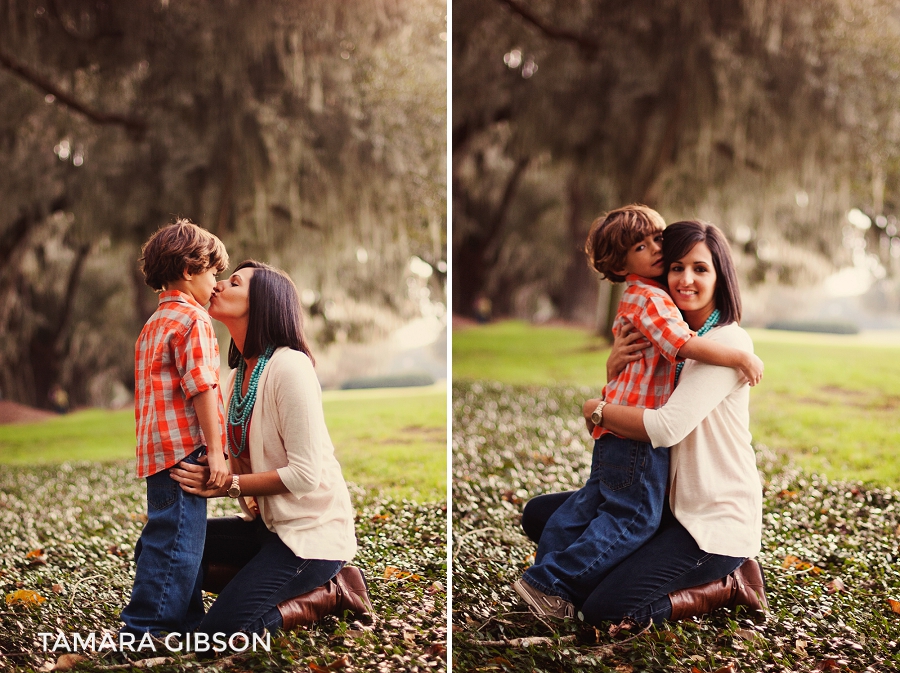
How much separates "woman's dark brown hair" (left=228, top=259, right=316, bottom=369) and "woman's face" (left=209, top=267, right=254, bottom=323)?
0.02 metres

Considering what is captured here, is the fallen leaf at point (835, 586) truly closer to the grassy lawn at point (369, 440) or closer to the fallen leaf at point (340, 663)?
the grassy lawn at point (369, 440)

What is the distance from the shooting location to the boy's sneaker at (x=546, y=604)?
2785 mm

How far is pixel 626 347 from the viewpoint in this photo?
2.81 m

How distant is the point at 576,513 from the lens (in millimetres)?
2875

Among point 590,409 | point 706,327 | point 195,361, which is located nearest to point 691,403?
point 706,327

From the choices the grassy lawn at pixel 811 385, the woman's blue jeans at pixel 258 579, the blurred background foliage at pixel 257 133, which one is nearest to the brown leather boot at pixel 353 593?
the woman's blue jeans at pixel 258 579

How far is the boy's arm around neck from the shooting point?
2596 mm

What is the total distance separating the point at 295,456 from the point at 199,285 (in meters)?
0.75

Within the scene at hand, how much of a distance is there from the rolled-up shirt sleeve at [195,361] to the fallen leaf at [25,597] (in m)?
1.42

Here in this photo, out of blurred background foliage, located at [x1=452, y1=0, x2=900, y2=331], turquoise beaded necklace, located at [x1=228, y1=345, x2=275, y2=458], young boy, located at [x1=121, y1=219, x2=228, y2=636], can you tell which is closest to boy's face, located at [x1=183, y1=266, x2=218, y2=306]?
young boy, located at [x1=121, y1=219, x2=228, y2=636]

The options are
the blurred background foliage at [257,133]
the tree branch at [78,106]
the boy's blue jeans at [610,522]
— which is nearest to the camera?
the boy's blue jeans at [610,522]

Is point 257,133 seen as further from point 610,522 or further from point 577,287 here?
point 577,287

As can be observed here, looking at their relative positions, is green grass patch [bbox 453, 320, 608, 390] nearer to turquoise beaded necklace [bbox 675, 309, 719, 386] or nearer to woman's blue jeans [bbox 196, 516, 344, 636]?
turquoise beaded necklace [bbox 675, 309, 719, 386]

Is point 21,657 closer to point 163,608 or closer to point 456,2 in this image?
point 163,608
